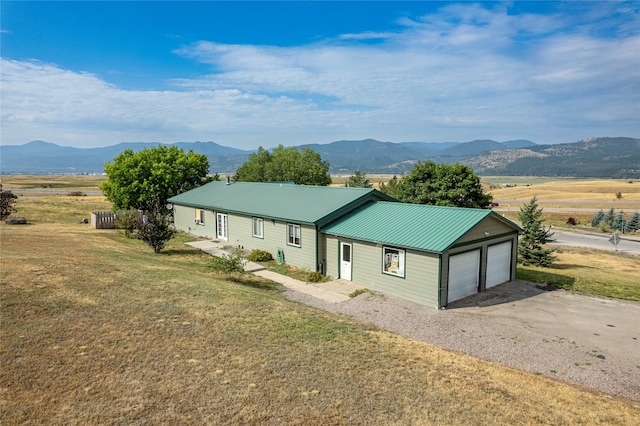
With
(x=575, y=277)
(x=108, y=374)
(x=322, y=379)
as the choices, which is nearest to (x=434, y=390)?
(x=322, y=379)

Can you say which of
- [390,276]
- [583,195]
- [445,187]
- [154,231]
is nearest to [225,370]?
[390,276]

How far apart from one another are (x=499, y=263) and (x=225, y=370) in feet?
51.9

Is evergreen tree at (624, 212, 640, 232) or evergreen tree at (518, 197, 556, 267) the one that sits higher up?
evergreen tree at (518, 197, 556, 267)

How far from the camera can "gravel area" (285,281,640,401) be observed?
10992mm

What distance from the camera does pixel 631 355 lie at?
12008 millimetres

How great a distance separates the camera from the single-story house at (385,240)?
16.6m

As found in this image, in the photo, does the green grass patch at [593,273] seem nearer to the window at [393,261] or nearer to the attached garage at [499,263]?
the attached garage at [499,263]

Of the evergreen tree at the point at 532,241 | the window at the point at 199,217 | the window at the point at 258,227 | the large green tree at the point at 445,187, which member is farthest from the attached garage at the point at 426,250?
the window at the point at 199,217

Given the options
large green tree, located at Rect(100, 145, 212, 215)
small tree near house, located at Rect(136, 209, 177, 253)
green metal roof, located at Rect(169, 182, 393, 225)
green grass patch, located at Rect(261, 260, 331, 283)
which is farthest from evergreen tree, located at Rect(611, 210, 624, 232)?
small tree near house, located at Rect(136, 209, 177, 253)

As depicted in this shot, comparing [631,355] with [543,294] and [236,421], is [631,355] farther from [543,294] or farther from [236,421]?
[236,421]

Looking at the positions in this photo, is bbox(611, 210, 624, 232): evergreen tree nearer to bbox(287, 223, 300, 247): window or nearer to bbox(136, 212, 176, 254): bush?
bbox(287, 223, 300, 247): window

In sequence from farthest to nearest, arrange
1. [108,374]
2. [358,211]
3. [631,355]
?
[358,211] < [631,355] < [108,374]

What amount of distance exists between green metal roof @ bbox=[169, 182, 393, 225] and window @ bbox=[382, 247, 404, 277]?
4.54 meters

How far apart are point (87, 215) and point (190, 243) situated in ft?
71.9
